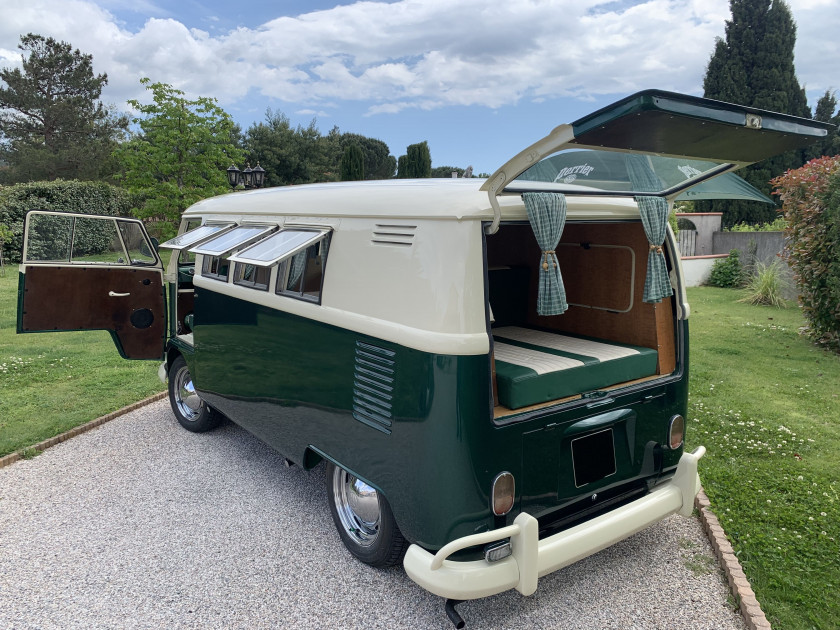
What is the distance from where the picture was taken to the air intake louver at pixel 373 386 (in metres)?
2.97

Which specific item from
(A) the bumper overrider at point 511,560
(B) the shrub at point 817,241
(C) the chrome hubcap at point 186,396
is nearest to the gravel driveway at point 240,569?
(A) the bumper overrider at point 511,560

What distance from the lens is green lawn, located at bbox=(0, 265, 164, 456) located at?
19.4ft

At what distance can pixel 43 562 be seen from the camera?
3.66 metres

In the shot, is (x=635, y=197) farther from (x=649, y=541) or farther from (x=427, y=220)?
(x=649, y=541)

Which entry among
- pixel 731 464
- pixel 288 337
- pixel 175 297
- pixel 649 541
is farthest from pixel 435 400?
pixel 175 297

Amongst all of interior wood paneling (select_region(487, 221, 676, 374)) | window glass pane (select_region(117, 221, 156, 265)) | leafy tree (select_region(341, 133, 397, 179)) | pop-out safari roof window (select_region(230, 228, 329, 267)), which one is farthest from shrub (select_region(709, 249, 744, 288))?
leafy tree (select_region(341, 133, 397, 179))

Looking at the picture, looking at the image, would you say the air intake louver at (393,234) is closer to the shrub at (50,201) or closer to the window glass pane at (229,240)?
the window glass pane at (229,240)

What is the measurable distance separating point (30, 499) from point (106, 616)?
1.88m

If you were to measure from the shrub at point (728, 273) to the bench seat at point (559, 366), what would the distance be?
561 inches

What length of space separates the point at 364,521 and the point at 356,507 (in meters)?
0.10

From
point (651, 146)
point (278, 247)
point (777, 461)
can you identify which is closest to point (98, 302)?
point (278, 247)

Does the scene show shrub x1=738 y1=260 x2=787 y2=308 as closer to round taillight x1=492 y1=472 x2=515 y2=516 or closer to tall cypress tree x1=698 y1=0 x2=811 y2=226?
round taillight x1=492 y1=472 x2=515 y2=516

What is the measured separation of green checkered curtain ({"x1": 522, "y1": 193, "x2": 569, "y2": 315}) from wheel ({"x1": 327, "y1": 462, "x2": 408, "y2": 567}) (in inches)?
56.3

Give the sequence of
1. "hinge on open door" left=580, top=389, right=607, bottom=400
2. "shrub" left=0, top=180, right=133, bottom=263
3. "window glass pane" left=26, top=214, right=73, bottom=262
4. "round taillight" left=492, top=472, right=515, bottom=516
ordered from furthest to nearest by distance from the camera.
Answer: "shrub" left=0, top=180, right=133, bottom=263 → "window glass pane" left=26, top=214, right=73, bottom=262 → "hinge on open door" left=580, top=389, right=607, bottom=400 → "round taillight" left=492, top=472, right=515, bottom=516
